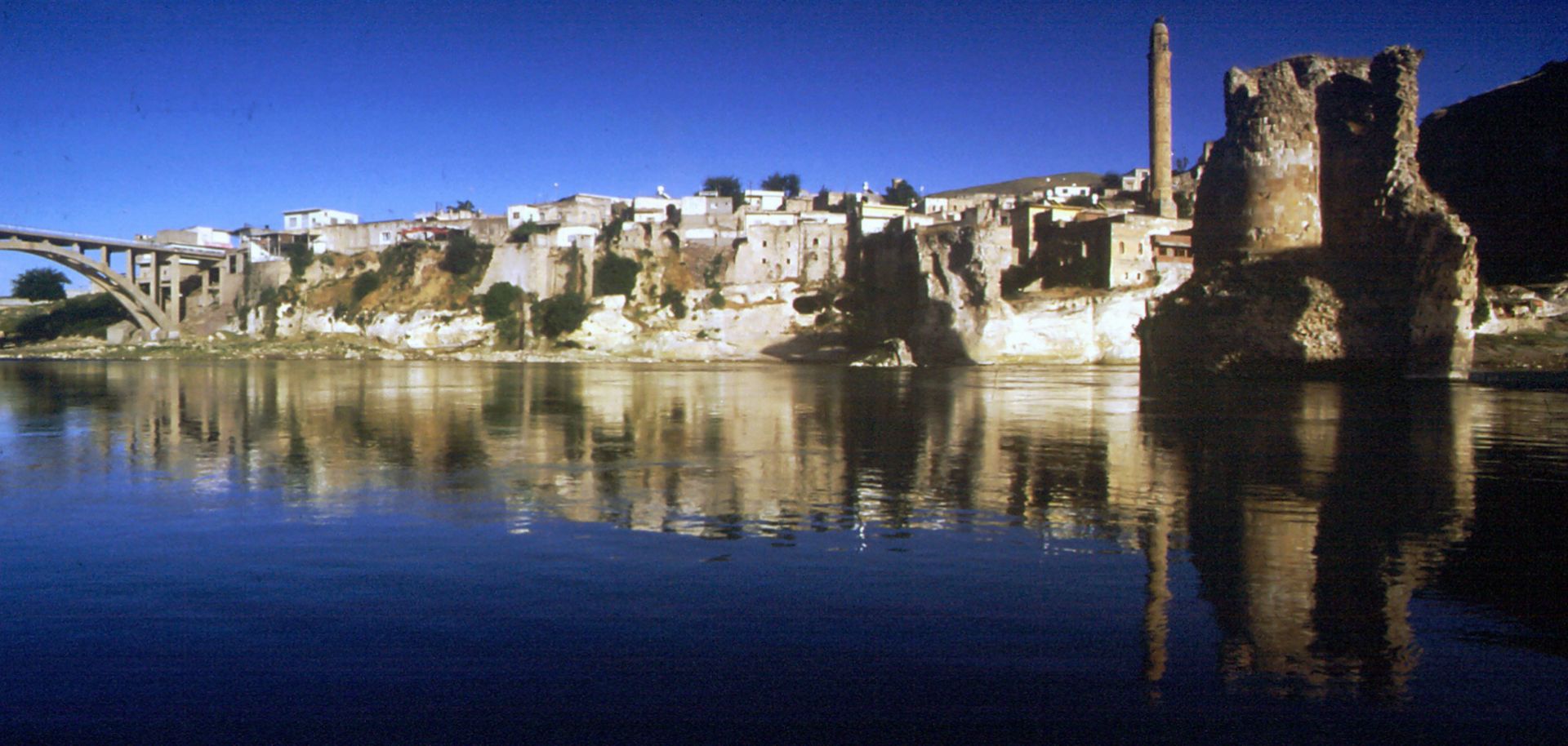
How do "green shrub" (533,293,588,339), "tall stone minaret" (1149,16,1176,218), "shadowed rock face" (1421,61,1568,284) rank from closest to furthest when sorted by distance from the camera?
"shadowed rock face" (1421,61,1568,284), "tall stone minaret" (1149,16,1176,218), "green shrub" (533,293,588,339)

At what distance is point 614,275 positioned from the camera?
7344cm

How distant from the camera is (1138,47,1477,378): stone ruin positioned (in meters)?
27.8

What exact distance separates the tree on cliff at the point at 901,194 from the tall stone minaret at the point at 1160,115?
38425 mm

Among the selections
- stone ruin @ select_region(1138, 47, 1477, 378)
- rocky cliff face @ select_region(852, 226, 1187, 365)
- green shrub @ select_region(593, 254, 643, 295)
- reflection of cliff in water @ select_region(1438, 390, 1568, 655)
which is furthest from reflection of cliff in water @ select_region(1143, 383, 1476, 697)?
green shrub @ select_region(593, 254, 643, 295)

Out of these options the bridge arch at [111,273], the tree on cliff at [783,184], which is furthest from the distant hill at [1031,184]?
the bridge arch at [111,273]

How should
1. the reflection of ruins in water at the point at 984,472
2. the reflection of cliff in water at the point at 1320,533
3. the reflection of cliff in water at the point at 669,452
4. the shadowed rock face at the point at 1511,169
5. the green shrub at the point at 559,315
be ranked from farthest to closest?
the green shrub at the point at 559,315 → the shadowed rock face at the point at 1511,169 → the reflection of cliff in water at the point at 669,452 → the reflection of ruins in water at the point at 984,472 → the reflection of cliff in water at the point at 1320,533

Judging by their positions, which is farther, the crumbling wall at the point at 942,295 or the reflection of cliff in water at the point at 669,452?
the crumbling wall at the point at 942,295

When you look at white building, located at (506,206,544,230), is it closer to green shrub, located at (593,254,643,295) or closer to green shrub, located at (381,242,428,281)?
green shrub, located at (381,242,428,281)

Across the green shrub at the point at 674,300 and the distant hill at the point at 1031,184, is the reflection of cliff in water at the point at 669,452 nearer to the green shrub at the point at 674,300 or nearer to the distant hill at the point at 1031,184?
the green shrub at the point at 674,300

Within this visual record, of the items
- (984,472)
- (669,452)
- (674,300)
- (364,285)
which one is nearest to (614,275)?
(674,300)

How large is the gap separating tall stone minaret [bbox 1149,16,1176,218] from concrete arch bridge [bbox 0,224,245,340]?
237 ft

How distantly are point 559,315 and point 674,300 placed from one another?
788cm

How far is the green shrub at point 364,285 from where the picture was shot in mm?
79062

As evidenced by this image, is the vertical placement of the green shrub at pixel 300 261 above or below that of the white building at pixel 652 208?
below
